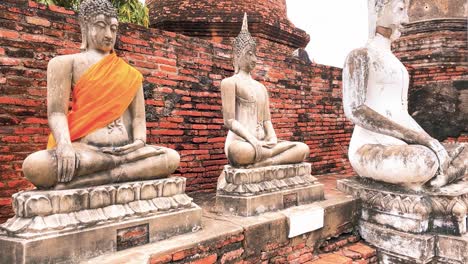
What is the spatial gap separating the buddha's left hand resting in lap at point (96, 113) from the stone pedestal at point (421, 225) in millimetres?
2029

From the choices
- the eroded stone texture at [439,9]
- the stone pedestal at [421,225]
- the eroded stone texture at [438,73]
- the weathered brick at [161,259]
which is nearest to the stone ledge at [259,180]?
the stone pedestal at [421,225]

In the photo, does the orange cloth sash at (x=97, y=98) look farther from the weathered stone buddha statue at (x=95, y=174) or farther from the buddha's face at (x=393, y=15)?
the buddha's face at (x=393, y=15)

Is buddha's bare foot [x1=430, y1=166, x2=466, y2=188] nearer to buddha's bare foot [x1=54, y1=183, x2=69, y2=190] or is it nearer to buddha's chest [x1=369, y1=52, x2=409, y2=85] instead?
buddha's chest [x1=369, y1=52, x2=409, y2=85]

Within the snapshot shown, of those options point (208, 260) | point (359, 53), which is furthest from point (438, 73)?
point (208, 260)

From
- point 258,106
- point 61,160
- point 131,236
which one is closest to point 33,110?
point 61,160

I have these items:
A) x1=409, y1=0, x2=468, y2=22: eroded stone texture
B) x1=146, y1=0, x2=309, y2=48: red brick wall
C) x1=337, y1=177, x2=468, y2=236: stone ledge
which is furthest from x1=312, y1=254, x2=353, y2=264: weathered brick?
x1=409, y1=0, x2=468, y2=22: eroded stone texture

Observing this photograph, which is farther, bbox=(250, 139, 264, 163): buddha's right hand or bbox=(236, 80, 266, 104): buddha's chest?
bbox=(236, 80, 266, 104): buddha's chest

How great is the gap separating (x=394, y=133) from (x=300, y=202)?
1074 mm

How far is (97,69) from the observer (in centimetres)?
238

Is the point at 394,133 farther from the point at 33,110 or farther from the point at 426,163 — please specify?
the point at 33,110

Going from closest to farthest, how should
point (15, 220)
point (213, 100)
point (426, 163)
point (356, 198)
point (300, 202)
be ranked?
point (15, 220)
point (426, 163)
point (300, 202)
point (356, 198)
point (213, 100)

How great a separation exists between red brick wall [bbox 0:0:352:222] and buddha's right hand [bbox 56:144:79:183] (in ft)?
4.51

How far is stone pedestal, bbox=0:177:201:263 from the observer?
190cm

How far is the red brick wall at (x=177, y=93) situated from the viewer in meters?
3.16
